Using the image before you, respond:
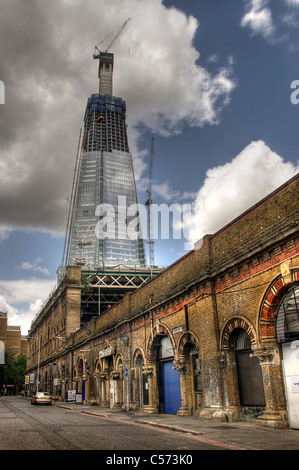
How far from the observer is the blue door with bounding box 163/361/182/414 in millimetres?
21192

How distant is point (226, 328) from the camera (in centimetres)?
1647

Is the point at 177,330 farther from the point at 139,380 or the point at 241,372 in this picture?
the point at 139,380

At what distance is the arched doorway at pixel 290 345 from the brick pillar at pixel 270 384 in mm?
285

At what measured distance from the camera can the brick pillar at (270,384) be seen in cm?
1327

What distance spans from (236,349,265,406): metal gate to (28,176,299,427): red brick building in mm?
36

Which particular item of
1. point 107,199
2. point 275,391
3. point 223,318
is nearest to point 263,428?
point 275,391

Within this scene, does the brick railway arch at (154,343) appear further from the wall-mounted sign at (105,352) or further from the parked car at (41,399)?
the parked car at (41,399)

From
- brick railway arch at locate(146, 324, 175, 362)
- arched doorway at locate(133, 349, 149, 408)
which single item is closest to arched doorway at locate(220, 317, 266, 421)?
brick railway arch at locate(146, 324, 175, 362)

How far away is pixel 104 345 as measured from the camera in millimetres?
32938

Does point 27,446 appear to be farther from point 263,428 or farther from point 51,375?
point 51,375

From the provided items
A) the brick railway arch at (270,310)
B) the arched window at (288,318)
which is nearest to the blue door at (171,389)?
the brick railway arch at (270,310)

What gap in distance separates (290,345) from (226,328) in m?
3.35

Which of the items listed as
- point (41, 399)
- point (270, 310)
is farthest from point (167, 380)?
point (41, 399)

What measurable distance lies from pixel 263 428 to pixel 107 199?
178728 millimetres
